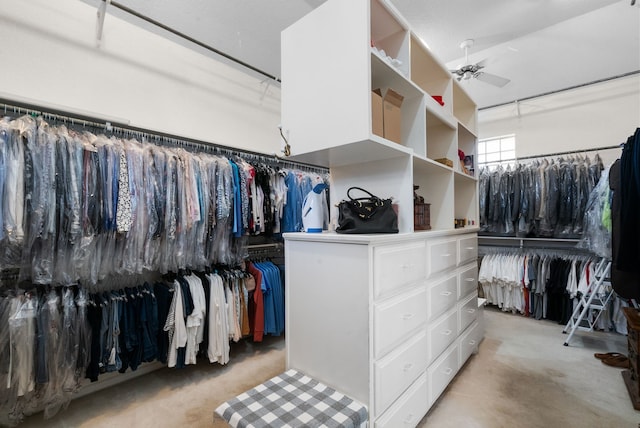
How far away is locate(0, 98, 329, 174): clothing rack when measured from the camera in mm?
1820

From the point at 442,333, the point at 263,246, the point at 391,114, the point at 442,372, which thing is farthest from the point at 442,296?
the point at 263,246

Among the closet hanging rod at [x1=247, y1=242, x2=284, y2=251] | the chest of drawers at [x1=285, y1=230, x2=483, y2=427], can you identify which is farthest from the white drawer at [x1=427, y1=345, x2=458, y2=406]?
the closet hanging rod at [x1=247, y1=242, x2=284, y2=251]

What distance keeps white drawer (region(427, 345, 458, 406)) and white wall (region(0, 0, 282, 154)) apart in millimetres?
2615

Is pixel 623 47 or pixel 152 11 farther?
pixel 623 47

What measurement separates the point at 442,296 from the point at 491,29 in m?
2.68

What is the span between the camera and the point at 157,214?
6.93 ft

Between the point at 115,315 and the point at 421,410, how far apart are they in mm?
2148

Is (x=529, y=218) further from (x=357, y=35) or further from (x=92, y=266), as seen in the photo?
(x=92, y=266)

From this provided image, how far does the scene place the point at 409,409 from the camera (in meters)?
1.57

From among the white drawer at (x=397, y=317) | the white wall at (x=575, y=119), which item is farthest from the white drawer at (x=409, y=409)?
the white wall at (x=575, y=119)

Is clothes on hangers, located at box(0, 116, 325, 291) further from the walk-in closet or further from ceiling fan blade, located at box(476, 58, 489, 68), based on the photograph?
ceiling fan blade, located at box(476, 58, 489, 68)

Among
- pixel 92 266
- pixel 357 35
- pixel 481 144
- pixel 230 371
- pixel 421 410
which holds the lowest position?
pixel 230 371

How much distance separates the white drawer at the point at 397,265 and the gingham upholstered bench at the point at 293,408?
1.69 ft

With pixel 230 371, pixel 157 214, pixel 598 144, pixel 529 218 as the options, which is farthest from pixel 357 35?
pixel 598 144
